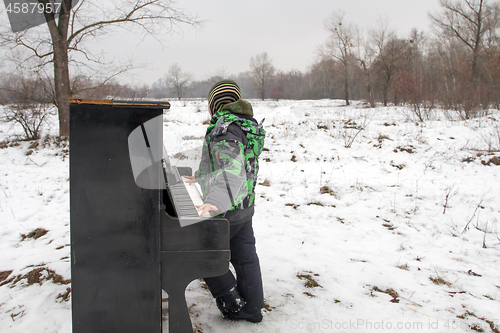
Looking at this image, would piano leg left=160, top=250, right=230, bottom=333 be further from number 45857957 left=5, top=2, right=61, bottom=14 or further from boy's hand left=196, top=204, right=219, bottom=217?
number 45857957 left=5, top=2, right=61, bottom=14

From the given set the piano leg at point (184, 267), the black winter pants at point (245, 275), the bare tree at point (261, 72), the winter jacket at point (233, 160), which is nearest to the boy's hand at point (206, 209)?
the winter jacket at point (233, 160)

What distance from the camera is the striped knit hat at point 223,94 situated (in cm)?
212

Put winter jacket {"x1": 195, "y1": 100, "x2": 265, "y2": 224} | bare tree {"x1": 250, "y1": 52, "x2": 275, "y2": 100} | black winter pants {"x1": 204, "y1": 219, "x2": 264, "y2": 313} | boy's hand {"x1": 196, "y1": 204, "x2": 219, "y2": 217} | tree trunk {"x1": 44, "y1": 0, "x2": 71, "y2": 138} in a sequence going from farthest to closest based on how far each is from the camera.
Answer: bare tree {"x1": 250, "y1": 52, "x2": 275, "y2": 100}, tree trunk {"x1": 44, "y1": 0, "x2": 71, "y2": 138}, black winter pants {"x1": 204, "y1": 219, "x2": 264, "y2": 313}, winter jacket {"x1": 195, "y1": 100, "x2": 265, "y2": 224}, boy's hand {"x1": 196, "y1": 204, "x2": 219, "y2": 217}

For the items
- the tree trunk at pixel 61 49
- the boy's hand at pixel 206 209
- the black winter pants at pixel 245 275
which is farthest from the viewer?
the tree trunk at pixel 61 49

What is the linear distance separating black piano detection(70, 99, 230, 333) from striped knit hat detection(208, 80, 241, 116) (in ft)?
2.26

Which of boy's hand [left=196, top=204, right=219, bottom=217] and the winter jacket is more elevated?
the winter jacket

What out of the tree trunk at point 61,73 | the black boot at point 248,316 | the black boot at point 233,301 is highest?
the tree trunk at point 61,73

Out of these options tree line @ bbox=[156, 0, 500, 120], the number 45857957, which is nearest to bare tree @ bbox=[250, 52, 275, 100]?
tree line @ bbox=[156, 0, 500, 120]

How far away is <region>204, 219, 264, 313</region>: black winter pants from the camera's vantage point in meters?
2.12

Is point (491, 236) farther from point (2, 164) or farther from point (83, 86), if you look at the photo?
point (83, 86)

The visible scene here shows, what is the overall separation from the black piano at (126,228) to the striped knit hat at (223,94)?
2.26 ft

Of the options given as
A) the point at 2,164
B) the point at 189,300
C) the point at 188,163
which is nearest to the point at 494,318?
the point at 189,300

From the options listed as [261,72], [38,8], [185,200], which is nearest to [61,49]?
[38,8]

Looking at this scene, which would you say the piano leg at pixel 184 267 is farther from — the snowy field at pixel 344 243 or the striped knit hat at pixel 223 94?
the striped knit hat at pixel 223 94
